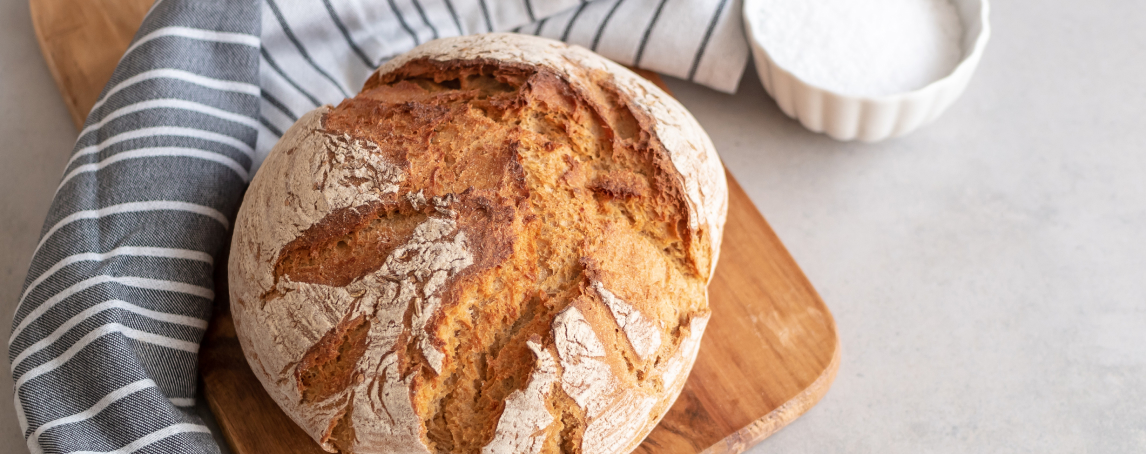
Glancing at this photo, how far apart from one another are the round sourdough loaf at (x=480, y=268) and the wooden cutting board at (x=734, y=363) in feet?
0.50

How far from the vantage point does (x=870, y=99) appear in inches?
69.1

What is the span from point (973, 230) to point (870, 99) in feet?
1.52

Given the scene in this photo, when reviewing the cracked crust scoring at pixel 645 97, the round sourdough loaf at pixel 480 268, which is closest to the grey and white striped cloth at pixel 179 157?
the round sourdough loaf at pixel 480 268

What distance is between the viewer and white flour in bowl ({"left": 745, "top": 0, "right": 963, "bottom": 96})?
1.80 m

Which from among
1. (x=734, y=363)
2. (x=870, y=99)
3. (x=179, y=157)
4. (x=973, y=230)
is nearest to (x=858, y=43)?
(x=870, y=99)

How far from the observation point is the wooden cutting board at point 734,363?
1.56 meters

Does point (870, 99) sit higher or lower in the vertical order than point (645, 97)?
lower

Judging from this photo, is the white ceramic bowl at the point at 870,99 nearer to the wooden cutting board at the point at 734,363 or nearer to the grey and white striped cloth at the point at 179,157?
the grey and white striped cloth at the point at 179,157

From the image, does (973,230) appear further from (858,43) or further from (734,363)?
(734,363)

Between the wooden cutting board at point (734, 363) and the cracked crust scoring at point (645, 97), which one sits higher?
the cracked crust scoring at point (645, 97)

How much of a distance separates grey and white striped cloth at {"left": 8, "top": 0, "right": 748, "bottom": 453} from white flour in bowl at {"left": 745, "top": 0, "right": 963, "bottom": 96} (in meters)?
0.11

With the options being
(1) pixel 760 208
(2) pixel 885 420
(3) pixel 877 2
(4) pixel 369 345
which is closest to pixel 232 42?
(4) pixel 369 345

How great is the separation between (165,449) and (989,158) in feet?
6.40

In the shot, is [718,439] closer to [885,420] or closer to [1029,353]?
[885,420]
